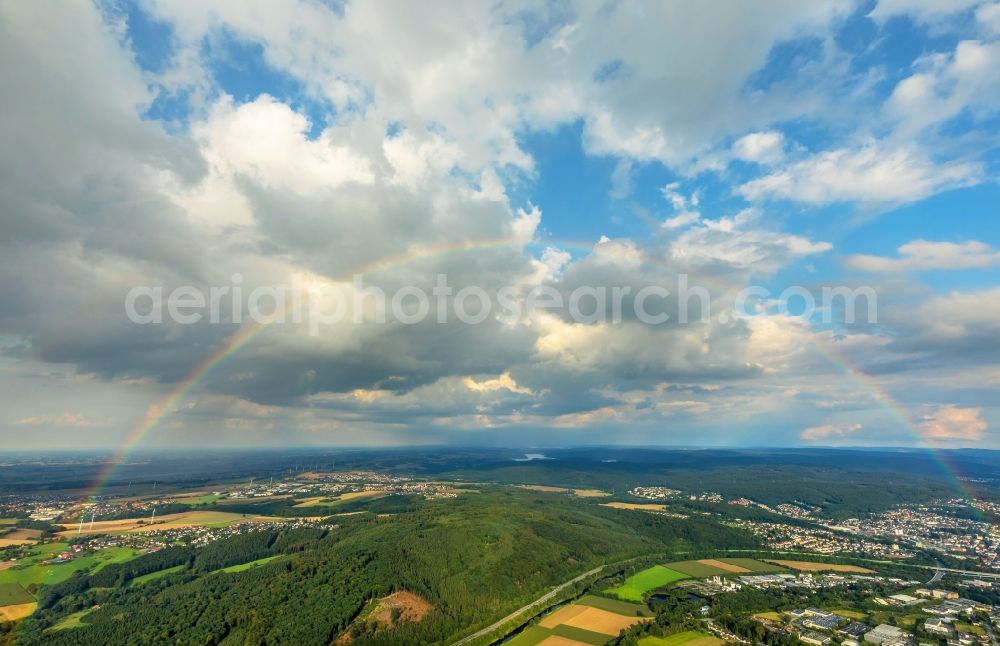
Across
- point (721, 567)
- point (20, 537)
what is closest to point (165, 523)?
point (20, 537)

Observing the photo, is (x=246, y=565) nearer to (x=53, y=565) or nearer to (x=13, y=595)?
(x=13, y=595)

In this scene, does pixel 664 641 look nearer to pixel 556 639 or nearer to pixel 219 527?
pixel 556 639

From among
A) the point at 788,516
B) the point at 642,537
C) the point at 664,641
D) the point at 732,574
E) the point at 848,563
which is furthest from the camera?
the point at 788,516

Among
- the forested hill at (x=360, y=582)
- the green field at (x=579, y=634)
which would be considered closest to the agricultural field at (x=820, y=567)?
the forested hill at (x=360, y=582)

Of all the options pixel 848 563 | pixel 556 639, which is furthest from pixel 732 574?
pixel 556 639

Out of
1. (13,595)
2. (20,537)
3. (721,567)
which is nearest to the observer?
(13,595)

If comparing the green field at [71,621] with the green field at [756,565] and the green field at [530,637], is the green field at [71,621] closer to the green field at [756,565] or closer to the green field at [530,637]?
the green field at [530,637]

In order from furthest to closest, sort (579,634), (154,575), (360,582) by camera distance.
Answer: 1. (154,575)
2. (360,582)
3. (579,634)
